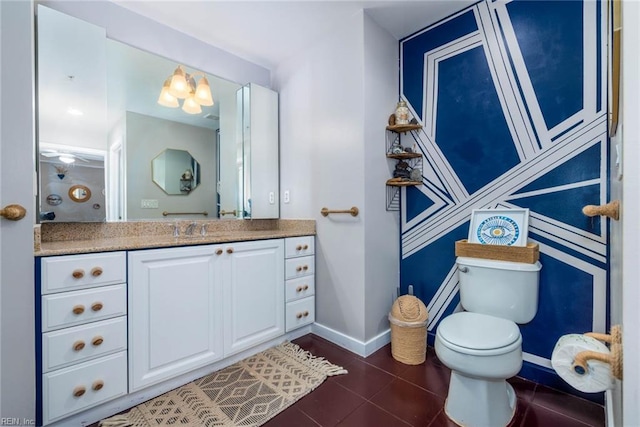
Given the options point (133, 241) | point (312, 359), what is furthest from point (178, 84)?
point (312, 359)

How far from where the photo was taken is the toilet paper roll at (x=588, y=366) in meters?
0.62

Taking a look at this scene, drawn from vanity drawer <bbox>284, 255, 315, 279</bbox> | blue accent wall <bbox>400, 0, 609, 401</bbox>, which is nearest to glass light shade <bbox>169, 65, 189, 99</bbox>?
vanity drawer <bbox>284, 255, 315, 279</bbox>

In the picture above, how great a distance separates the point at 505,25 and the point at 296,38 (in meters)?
1.46

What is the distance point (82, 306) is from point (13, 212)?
48cm

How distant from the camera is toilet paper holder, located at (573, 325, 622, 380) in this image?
1.85 ft

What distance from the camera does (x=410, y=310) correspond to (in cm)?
192

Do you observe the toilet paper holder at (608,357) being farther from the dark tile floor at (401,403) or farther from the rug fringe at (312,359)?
the rug fringe at (312,359)

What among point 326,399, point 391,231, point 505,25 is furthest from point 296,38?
point 326,399

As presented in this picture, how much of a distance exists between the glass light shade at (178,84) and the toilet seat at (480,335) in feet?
7.70

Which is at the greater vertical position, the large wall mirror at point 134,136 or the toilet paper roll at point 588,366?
the large wall mirror at point 134,136

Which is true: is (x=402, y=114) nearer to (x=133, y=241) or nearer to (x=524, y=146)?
(x=524, y=146)

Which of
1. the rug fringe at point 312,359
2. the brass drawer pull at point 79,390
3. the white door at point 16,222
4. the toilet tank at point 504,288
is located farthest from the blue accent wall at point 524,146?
the white door at point 16,222

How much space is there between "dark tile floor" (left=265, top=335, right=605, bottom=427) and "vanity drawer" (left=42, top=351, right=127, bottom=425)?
79cm

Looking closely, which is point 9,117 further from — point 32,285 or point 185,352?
point 185,352
